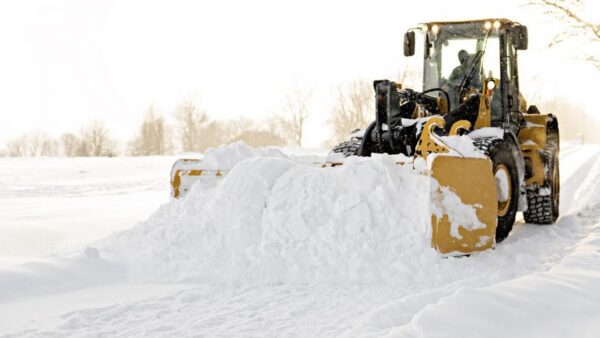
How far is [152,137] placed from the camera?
53.0 meters

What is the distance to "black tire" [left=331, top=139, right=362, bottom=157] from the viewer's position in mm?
7084

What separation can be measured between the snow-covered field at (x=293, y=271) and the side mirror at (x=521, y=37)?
88.1 inches

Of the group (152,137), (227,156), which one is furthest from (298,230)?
(152,137)

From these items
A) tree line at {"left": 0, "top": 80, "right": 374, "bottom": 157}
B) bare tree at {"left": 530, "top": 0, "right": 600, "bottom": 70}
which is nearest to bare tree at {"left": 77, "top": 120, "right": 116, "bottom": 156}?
tree line at {"left": 0, "top": 80, "right": 374, "bottom": 157}

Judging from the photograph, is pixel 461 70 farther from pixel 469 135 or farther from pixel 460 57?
pixel 469 135

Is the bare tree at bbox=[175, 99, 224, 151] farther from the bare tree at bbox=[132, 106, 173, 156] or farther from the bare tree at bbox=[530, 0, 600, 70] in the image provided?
the bare tree at bbox=[530, 0, 600, 70]

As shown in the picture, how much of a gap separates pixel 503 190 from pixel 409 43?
7.99 ft

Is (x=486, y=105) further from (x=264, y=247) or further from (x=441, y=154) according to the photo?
(x=264, y=247)

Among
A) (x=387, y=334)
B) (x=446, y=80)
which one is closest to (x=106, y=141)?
(x=446, y=80)

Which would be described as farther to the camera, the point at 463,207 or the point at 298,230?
the point at 463,207

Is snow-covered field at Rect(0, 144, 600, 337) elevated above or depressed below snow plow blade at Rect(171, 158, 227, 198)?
below

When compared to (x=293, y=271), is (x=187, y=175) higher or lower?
higher

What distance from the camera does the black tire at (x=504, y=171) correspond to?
5895mm

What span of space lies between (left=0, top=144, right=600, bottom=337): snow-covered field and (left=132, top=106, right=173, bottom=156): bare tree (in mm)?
46801
